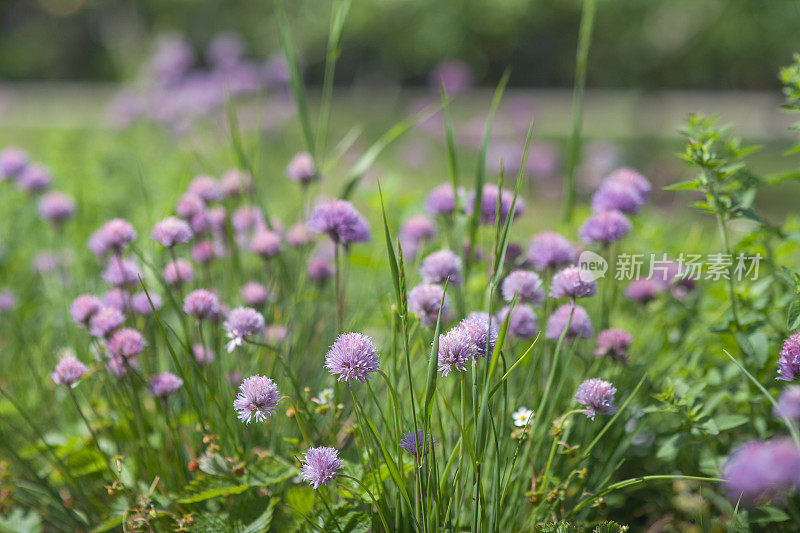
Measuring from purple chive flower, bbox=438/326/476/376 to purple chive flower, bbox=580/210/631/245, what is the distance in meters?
0.53

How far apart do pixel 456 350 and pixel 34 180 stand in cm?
178

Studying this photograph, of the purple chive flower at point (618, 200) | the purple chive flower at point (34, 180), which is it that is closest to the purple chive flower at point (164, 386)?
the purple chive flower at point (618, 200)

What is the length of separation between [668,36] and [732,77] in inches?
124

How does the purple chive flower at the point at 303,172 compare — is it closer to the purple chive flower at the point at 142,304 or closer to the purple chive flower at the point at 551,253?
the purple chive flower at the point at 142,304

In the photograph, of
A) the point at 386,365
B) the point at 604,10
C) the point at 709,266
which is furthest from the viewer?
the point at 604,10

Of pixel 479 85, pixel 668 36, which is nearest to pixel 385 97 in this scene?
pixel 479 85

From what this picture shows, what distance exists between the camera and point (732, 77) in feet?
31.0

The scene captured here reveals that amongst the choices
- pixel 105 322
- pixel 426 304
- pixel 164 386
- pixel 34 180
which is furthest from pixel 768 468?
pixel 34 180

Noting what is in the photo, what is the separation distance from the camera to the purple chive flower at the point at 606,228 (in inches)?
55.1

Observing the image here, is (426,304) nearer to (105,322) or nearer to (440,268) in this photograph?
(440,268)

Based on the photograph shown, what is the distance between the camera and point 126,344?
131 cm

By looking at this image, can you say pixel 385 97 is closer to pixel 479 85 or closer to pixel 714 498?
pixel 479 85

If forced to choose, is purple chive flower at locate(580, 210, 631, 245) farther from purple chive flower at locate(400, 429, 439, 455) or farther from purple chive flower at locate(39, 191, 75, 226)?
purple chive flower at locate(39, 191, 75, 226)

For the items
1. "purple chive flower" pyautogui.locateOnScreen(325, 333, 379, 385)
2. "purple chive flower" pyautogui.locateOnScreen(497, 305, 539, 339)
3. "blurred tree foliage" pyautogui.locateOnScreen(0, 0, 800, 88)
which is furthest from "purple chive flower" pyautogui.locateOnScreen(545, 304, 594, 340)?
"blurred tree foliage" pyautogui.locateOnScreen(0, 0, 800, 88)
